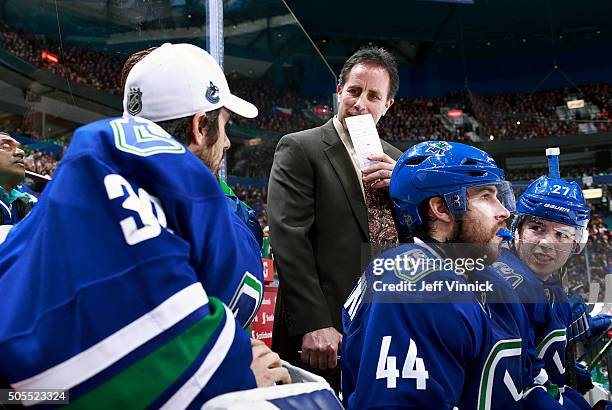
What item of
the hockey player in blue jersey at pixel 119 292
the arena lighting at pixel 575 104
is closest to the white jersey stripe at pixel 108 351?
the hockey player in blue jersey at pixel 119 292

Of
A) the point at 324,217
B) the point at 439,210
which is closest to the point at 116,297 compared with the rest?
the point at 439,210

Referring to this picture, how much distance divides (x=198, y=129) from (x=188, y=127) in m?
0.02

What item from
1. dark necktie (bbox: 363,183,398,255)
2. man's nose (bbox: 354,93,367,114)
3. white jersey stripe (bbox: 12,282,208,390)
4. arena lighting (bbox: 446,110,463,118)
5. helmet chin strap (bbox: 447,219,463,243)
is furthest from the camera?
arena lighting (bbox: 446,110,463,118)

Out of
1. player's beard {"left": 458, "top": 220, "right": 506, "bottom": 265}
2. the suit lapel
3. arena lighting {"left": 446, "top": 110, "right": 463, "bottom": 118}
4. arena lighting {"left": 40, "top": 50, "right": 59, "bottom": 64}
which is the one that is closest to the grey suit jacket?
the suit lapel

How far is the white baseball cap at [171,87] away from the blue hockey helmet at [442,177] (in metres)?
0.53

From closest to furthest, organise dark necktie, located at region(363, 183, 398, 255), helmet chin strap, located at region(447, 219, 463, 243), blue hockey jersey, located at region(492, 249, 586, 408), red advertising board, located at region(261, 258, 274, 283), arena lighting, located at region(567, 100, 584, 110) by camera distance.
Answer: helmet chin strap, located at region(447, 219, 463, 243)
blue hockey jersey, located at region(492, 249, 586, 408)
dark necktie, located at region(363, 183, 398, 255)
red advertising board, located at region(261, 258, 274, 283)
arena lighting, located at region(567, 100, 584, 110)

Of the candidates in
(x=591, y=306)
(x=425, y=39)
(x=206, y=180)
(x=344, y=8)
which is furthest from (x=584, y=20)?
(x=206, y=180)

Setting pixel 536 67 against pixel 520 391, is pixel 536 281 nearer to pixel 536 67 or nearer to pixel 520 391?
pixel 520 391

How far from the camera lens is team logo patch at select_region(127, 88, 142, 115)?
1.08 meters

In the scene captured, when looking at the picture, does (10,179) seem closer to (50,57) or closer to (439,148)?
(50,57)

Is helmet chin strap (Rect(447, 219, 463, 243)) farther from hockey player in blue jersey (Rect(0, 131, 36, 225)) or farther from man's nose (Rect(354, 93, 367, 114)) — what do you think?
hockey player in blue jersey (Rect(0, 131, 36, 225))

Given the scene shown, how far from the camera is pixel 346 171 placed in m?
2.05

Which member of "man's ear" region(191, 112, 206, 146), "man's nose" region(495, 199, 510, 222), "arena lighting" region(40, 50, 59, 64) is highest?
"arena lighting" region(40, 50, 59, 64)

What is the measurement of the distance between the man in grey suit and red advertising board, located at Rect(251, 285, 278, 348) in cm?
99
